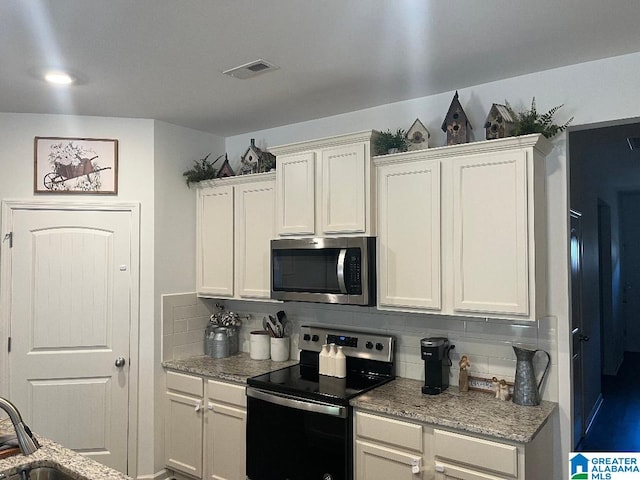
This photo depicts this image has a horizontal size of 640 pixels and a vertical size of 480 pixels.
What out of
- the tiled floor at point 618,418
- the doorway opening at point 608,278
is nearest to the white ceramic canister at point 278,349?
the doorway opening at point 608,278

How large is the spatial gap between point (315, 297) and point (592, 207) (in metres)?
3.42

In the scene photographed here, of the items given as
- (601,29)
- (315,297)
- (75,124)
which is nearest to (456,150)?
(601,29)

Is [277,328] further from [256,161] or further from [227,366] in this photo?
[256,161]

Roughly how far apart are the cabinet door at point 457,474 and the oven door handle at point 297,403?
1.77ft

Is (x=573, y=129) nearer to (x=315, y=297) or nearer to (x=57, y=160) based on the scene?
(x=315, y=297)

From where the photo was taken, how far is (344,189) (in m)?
2.93

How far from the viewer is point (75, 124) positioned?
3441 mm

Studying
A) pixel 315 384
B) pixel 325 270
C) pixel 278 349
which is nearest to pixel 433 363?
pixel 315 384

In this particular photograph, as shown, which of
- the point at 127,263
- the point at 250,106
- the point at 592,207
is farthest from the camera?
the point at 592,207

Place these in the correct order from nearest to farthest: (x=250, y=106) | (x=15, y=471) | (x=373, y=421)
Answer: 1. (x=15, y=471)
2. (x=373, y=421)
3. (x=250, y=106)

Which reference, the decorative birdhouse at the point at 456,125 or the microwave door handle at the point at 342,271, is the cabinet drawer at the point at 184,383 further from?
the decorative birdhouse at the point at 456,125

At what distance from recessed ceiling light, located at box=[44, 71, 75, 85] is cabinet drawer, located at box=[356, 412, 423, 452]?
2417 mm

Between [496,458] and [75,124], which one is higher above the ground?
[75,124]

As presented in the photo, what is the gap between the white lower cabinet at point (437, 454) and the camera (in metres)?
2.14
